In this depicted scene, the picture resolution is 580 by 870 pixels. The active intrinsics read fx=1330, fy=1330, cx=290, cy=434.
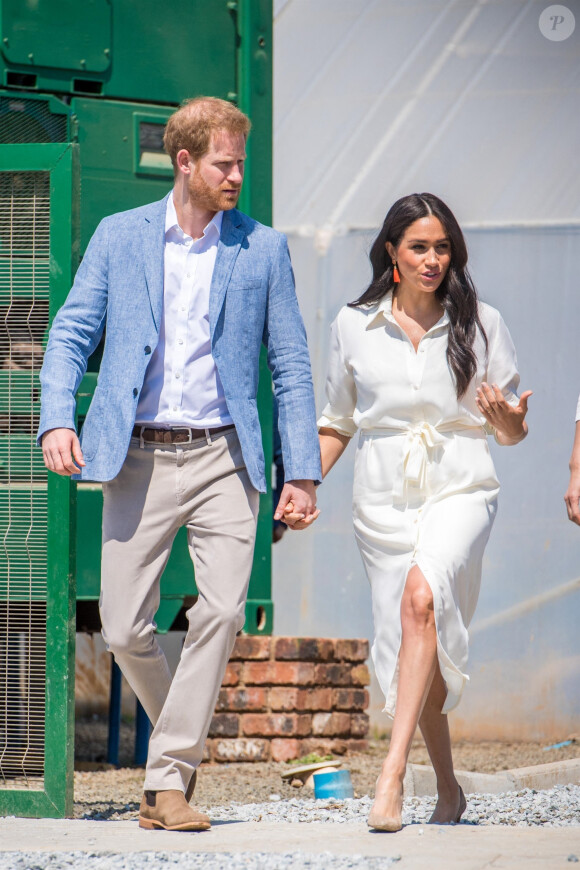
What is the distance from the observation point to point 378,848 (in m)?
3.34

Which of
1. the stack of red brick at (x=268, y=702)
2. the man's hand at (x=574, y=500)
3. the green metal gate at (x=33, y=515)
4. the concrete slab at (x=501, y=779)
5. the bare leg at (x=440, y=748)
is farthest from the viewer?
the stack of red brick at (x=268, y=702)

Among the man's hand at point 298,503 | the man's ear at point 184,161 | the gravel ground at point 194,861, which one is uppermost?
the man's ear at point 184,161

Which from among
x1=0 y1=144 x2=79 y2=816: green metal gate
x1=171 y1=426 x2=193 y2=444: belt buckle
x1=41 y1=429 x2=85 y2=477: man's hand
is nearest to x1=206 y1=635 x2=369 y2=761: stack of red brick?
x1=0 y1=144 x2=79 y2=816: green metal gate

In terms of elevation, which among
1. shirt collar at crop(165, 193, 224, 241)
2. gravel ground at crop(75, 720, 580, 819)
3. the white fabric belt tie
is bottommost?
gravel ground at crop(75, 720, 580, 819)

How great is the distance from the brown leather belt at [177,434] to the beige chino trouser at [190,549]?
0.02m

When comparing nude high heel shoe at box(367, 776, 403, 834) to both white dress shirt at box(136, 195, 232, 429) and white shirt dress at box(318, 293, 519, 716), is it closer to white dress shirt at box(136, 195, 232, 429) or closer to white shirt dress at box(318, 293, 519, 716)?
white shirt dress at box(318, 293, 519, 716)

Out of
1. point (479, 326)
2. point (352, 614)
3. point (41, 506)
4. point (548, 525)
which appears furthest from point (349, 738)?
point (479, 326)

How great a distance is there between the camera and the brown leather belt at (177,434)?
3951 millimetres

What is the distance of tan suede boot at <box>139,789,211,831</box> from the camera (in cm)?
372

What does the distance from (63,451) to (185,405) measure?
395mm

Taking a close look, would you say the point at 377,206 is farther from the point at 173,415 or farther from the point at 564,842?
the point at 564,842

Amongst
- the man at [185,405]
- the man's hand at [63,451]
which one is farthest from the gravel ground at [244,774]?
the man's hand at [63,451]

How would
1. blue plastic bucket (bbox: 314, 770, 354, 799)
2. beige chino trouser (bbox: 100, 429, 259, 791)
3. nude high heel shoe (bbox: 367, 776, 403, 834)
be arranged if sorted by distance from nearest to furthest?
nude high heel shoe (bbox: 367, 776, 403, 834)
beige chino trouser (bbox: 100, 429, 259, 791)
blue plastic bucket (bbox: 314, 770, 354, 799)

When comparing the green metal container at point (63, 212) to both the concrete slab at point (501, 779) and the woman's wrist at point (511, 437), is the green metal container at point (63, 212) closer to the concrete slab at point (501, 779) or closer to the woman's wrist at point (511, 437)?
the concrete slab at point (501, 779)
